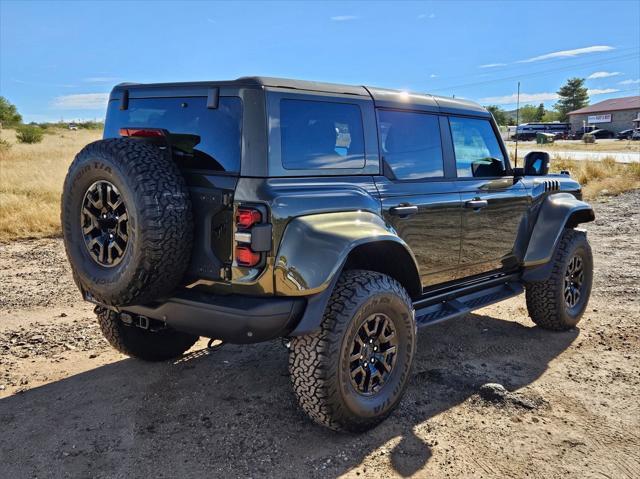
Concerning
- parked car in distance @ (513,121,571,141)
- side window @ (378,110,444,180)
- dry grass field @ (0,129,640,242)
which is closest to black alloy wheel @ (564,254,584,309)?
side window @ (378,110,444,180)

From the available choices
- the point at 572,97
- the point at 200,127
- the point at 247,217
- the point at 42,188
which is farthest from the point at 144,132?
the point at 572,97

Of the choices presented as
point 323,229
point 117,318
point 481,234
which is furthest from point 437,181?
point 117,318

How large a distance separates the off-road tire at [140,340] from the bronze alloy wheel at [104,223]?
3.23 feet

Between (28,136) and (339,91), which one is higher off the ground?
(28,136)

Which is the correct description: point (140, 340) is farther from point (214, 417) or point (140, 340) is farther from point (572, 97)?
point (572, 97)

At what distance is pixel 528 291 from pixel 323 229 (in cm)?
286

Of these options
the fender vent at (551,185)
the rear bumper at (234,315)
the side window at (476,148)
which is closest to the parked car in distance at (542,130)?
the fender vent at (551,185)

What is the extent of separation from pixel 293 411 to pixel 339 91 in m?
1.97

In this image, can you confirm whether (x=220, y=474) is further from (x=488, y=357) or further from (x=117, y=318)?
(x=488, y=357)

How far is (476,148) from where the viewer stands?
4.48m

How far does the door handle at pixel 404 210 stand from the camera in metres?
3.51

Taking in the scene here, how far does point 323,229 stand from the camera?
9.67ft

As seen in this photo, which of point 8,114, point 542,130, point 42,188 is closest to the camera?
point 42,188

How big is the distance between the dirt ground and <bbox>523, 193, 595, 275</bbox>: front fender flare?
741 millimetres
